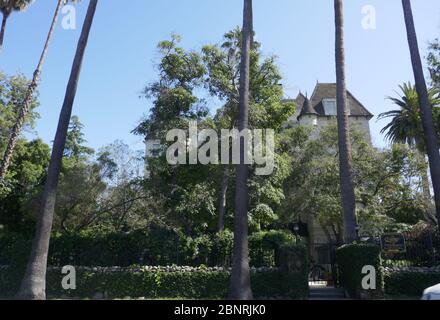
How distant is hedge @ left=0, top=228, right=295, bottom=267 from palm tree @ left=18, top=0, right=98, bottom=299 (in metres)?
3.08

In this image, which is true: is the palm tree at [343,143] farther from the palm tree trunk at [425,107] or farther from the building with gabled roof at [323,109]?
the building with gabled roof at [323,109]

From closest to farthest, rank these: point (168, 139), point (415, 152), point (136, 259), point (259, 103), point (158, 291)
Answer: point (158, 291), point (136, 259), point (168, 139), point (259, 103), point (415, 152)

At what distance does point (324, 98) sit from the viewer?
45.2m

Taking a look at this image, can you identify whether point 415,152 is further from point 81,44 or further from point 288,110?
point 81,44

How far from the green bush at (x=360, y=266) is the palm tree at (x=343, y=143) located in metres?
0.85

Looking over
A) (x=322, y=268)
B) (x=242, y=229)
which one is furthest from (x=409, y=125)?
(x=242, y=229)

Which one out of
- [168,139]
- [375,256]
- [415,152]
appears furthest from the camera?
[415,152]

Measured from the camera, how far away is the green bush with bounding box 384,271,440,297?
49.4ft

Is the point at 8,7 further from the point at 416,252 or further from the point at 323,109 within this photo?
the point at 323,109

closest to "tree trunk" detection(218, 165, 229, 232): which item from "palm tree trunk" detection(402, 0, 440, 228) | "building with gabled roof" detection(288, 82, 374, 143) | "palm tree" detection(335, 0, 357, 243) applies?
"palm tree" detection(335, 0, 357, 243)

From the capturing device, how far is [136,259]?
16.9 meters

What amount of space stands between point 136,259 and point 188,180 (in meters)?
4.25
